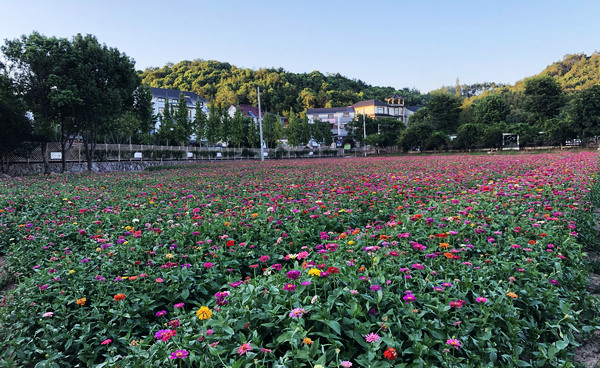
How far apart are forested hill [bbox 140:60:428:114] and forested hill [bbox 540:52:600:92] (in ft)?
121

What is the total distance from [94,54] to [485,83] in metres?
144

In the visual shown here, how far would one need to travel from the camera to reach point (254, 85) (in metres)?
83.6

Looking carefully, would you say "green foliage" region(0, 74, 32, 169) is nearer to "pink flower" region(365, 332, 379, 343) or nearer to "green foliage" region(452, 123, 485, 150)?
"pink flower" region(365, 332, 379, 343)

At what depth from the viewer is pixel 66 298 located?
3.08m

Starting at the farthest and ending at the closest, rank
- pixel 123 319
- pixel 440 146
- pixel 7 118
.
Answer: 1. pixel 440 146
2. pixel 7 118
3. pixel 123 319

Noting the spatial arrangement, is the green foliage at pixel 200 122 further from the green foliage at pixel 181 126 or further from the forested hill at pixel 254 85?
the forested hill at pixel 254 85

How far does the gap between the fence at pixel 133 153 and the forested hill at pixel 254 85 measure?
30.0 metres

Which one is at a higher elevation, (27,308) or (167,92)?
(167,92)

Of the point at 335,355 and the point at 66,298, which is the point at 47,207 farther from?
the point at 335,355

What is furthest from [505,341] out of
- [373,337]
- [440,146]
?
[440,146]

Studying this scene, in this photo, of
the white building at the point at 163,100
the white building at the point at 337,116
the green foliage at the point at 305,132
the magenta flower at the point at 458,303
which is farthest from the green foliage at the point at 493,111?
the magenta flower at the point at 458,303

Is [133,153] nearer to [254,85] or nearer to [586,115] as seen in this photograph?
[586,115]

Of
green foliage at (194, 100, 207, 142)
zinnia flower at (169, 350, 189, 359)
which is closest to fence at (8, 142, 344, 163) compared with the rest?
green foliage at (194, 100, 207, 142)

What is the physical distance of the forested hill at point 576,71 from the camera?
67.4 m
